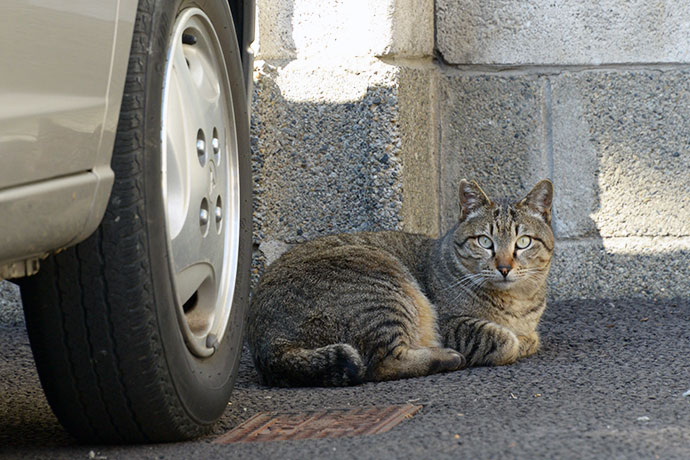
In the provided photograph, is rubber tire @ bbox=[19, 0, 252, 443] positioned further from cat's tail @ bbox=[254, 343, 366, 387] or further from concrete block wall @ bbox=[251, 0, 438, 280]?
concrete block wall @ bbox=[251, 0, 438, 280]

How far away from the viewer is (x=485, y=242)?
4203mm

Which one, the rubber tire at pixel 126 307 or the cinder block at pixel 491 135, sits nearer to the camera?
the rubber tire at pixel 126 307

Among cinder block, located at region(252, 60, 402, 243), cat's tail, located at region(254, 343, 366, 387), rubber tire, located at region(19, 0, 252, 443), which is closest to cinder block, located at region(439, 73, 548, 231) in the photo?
cinder block, located at region(252, 60, 402, 243)

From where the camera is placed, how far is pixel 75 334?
217 cm

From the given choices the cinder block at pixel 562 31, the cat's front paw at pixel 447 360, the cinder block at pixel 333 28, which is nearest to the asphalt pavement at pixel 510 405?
the cat's front paw at pixel 447 360

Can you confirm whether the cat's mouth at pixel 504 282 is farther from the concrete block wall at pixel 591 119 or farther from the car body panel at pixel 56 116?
the car body panel at pixel 56 116

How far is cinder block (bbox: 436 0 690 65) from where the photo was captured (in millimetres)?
4898

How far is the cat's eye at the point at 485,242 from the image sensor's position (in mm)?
4191

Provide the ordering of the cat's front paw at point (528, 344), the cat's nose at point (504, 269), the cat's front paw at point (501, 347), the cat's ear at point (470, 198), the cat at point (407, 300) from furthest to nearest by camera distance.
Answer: the cat's ear at point (470, 198) → the cat's nose at point (504, 269) → the cat's front paw at point (528, 344) → the cat's front paw at point (501, 347) → the cat at point (407, 300)

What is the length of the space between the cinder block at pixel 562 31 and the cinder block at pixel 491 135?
0.14 metres

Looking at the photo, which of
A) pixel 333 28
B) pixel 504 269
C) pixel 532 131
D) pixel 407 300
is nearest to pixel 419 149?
pixel 532 131

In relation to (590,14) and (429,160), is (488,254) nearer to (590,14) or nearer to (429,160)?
(429,160)

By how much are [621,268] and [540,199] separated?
3.12 ft

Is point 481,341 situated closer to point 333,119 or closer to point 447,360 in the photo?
point 447,360
